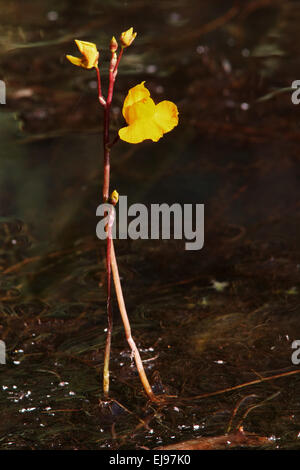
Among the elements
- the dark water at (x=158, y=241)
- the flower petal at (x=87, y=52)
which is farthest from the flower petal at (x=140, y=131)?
the dark water at (x=158, y=241)

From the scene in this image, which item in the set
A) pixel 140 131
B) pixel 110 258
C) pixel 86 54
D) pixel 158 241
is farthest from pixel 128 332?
pixel 158 241

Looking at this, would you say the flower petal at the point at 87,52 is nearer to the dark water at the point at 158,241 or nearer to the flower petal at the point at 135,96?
the flower petal at the point at 135,96

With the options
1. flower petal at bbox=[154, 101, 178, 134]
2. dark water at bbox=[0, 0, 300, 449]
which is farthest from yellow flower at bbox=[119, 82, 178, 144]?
dark water at bbox=[0, 0, 300, 449]

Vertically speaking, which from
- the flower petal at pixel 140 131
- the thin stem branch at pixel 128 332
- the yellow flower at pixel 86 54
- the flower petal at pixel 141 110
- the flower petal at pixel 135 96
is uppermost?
the yellow flower at pixel 86 54

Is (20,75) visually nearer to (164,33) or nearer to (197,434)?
(164,33)

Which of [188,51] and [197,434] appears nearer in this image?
[197,434]

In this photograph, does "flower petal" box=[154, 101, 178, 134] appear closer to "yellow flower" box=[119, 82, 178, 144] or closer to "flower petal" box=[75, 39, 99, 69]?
"yellow flower" box=[119, 82, 178, 144]

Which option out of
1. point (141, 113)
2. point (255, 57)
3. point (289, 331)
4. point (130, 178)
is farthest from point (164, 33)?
point (141, 113)

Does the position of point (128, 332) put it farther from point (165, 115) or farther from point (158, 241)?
point (158, 241)
